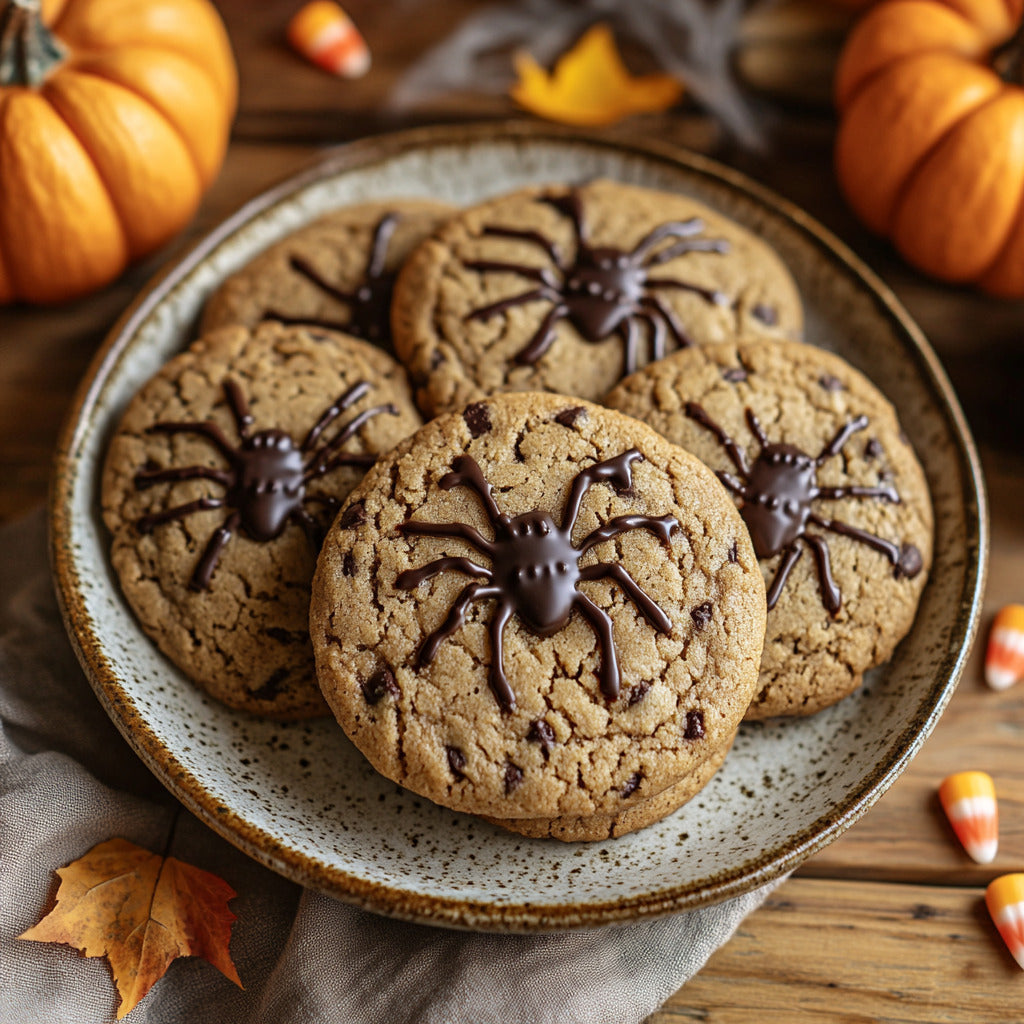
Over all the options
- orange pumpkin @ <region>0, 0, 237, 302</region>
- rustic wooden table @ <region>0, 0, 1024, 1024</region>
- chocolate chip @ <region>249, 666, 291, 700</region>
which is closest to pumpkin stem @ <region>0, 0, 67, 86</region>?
orange pumpkin @ <region>0, 0, 237, 302</region>

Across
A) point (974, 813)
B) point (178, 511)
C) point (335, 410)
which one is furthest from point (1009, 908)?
point (178, 511)

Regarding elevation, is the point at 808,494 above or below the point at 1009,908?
above

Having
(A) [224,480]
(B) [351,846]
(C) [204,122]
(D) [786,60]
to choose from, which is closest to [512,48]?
(D) [786,60]

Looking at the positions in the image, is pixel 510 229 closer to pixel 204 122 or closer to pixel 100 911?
pixel 204 122

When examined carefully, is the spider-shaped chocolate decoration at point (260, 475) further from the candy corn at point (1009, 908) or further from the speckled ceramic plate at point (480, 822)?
the candy corn at point (1009, 908)

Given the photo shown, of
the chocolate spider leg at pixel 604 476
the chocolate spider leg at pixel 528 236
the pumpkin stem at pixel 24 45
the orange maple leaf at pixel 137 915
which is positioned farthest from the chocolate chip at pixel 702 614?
the pumpkin stem at pixel 24 45

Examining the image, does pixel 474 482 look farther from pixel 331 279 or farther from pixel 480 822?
pixel 331 279

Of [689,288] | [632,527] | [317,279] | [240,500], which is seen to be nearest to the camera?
[632,527]
